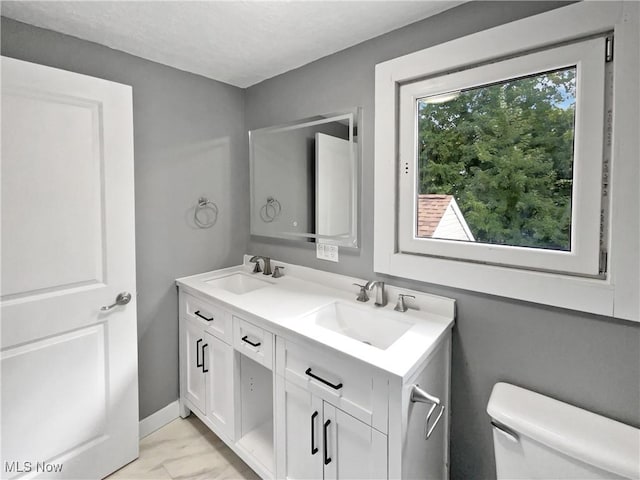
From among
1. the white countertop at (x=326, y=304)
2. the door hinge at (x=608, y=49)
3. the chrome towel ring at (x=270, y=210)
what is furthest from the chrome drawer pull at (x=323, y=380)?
the door hinge at (x=608, y=49)

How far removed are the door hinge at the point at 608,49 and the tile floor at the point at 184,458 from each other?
2308 millimetres

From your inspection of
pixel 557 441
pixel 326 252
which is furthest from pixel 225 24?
pixel 557 441

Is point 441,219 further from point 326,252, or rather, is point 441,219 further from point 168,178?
point 168,178

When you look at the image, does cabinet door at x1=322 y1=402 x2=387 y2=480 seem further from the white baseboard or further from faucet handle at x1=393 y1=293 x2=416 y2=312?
the white baseboard

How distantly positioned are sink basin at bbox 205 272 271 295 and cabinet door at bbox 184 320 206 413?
1.02ft

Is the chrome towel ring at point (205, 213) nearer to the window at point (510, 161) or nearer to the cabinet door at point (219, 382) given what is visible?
the cabinet door at point (219, 382)

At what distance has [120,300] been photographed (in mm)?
1636

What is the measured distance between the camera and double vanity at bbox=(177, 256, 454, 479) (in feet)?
3.63

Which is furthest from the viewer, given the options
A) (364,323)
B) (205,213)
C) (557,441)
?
(205,213)

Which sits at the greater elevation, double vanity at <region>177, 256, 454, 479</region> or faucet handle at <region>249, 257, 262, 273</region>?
faucet handle at <region>249, 257, 262, 273</region>

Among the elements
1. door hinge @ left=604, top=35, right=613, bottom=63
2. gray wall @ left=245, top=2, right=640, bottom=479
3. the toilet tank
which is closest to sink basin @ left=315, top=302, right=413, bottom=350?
gray wall @ left=245, top=2, right=640, bottom=479

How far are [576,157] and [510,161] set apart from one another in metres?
0.21

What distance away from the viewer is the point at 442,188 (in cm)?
146

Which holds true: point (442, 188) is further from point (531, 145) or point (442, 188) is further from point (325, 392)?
point (325, 392)
